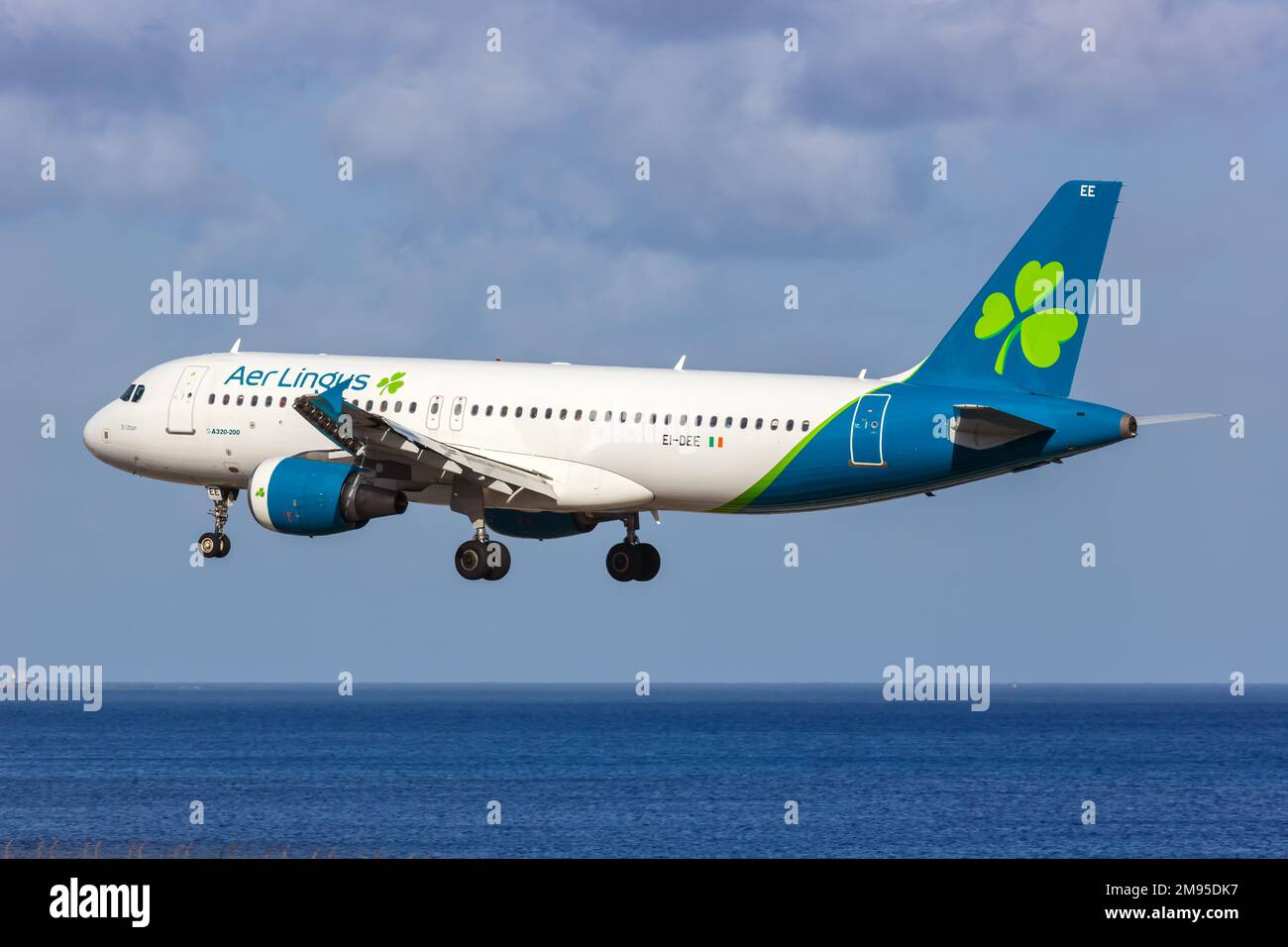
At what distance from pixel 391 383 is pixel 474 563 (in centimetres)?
537

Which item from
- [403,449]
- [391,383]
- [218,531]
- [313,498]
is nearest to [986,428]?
[403,449]

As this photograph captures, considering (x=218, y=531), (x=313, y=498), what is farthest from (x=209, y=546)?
(x=313, y=498)

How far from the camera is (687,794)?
164 meters

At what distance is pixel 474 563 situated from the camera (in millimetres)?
50719

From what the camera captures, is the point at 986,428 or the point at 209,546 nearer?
the point at 986,428

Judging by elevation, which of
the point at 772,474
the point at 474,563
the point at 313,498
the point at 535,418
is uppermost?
the point at 535,418

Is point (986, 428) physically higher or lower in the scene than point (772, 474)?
higher

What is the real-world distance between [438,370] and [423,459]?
3.32 m

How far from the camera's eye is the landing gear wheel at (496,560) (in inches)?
1999

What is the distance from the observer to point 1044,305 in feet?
155

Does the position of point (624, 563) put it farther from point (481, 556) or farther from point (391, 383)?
point (391, 383)

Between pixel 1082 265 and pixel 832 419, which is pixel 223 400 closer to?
pixel 832 419
